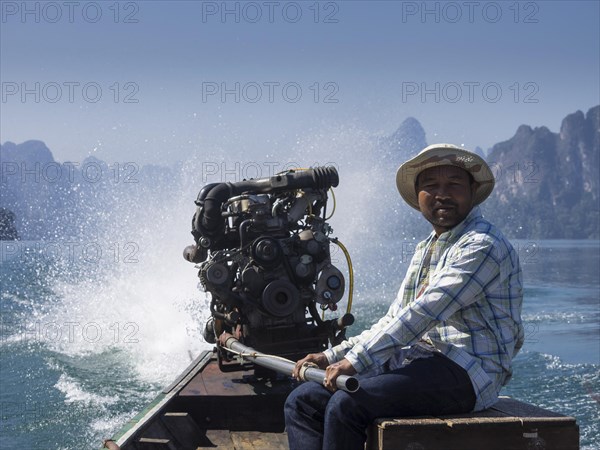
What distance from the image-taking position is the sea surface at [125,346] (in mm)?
11586

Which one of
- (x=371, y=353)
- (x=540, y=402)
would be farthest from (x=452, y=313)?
(x=540, y=402)

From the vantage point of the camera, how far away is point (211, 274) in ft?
24.7

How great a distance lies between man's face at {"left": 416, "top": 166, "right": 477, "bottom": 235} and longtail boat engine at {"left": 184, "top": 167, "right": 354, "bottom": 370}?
3.43m

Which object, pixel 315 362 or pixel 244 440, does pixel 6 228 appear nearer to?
pixel 244 440

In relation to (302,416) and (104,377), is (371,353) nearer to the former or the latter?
(302,416)

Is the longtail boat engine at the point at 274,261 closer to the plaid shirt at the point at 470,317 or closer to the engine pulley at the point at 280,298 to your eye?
the engine pulley at the point at 280,298

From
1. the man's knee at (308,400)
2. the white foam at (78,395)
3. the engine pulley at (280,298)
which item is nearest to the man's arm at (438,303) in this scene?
the man's knee at (308,400)

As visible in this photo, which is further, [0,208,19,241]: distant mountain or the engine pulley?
[0,208,19,241]: distant mountain

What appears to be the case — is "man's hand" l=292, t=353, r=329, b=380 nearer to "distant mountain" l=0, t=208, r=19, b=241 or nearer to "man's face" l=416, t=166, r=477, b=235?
"man's face" l=416, t=166, r=477, b=235

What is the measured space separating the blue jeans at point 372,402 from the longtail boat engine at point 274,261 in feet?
11.5

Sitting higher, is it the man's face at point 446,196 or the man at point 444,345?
the man's face at point 446,196

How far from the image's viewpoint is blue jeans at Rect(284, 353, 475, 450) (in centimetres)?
362

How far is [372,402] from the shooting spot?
365 cm

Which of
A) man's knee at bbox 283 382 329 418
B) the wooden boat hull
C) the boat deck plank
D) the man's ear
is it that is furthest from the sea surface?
the man's ear
